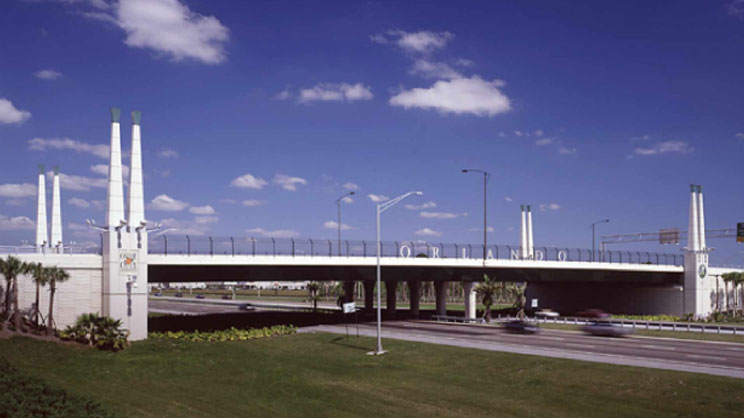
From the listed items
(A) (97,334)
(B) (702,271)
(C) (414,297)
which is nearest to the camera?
(A) (97,334)

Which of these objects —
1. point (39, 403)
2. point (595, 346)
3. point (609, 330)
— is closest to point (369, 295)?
point (609, 330)

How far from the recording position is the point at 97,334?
149 ft

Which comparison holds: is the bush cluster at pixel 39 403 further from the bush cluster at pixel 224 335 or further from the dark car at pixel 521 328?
the dark car at pixel 521 328

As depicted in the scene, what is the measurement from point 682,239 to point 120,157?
305 feet

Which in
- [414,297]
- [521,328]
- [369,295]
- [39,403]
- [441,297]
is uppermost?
[39,403]

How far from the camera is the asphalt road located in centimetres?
3716

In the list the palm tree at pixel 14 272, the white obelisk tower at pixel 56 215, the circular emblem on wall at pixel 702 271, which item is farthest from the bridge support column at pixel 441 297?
the palm tree at pixel 14 272

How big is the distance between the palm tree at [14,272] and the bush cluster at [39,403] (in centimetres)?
1926

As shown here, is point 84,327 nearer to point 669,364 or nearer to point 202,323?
point 202,323

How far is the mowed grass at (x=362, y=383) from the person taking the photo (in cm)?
2762

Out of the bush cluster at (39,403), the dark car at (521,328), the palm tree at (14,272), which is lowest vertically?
the dark car at (521,328)

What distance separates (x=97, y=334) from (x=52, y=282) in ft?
16.5

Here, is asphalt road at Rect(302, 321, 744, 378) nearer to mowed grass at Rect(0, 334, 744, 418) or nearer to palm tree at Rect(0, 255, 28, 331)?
mowed grass at Rect(0, 334, 744, 418)

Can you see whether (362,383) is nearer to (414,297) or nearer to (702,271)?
(414,297)
